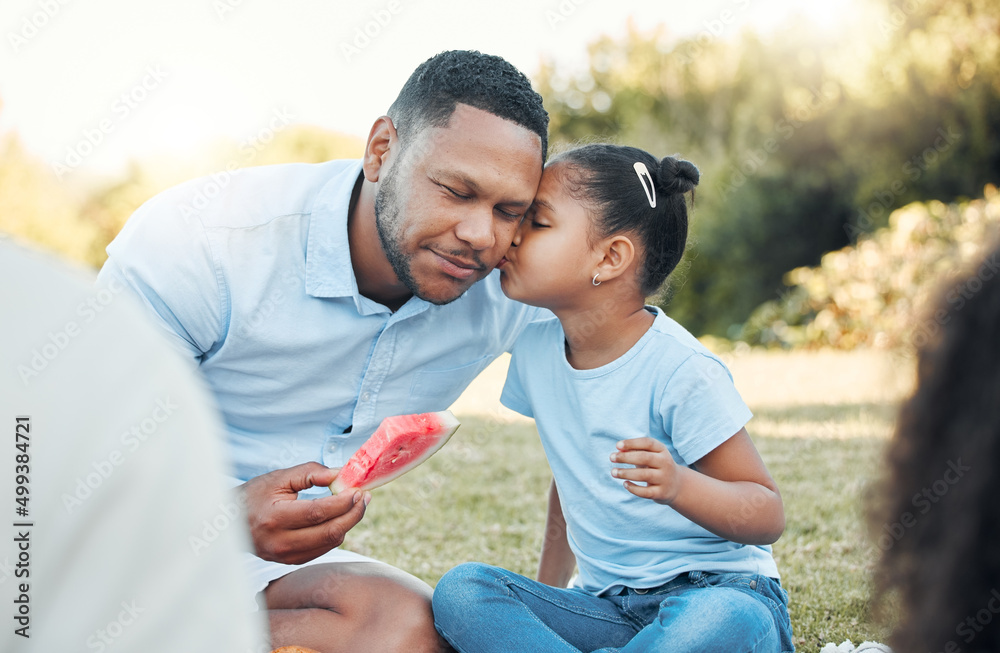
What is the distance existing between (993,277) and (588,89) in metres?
26.6

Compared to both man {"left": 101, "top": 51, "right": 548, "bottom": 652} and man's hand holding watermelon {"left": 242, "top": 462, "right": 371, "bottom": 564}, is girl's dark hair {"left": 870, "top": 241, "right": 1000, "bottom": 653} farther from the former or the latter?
man {"left": 101, "top": 51, "right": 548, "bottom": 652}

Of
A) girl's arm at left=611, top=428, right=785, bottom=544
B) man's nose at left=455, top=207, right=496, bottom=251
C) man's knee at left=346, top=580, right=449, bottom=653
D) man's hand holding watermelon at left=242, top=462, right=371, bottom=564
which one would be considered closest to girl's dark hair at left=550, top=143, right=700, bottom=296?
man's nose at left=455, top=207, right=496, bottom=251

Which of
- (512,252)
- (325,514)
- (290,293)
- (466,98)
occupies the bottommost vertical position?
(325,514)

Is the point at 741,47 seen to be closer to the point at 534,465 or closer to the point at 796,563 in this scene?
the point at 534,465

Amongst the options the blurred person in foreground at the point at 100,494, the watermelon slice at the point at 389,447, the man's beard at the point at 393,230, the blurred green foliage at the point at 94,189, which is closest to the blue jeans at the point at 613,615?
the watermelon slice at the point at 389,447

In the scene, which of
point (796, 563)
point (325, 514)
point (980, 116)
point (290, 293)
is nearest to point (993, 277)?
point (325, 514)

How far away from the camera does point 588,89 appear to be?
2664cm

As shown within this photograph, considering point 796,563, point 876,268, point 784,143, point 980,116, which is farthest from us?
point 784,143

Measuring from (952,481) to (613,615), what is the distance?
192 cm

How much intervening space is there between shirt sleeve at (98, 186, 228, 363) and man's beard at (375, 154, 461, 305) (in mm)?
595

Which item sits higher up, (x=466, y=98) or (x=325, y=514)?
(x=466, y=98)

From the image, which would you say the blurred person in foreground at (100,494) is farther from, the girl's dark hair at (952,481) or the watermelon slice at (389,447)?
the watermelon slice at (389,447)

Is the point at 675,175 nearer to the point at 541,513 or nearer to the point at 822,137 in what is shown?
the point at 541,513

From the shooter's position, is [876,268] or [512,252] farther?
[876,268]
